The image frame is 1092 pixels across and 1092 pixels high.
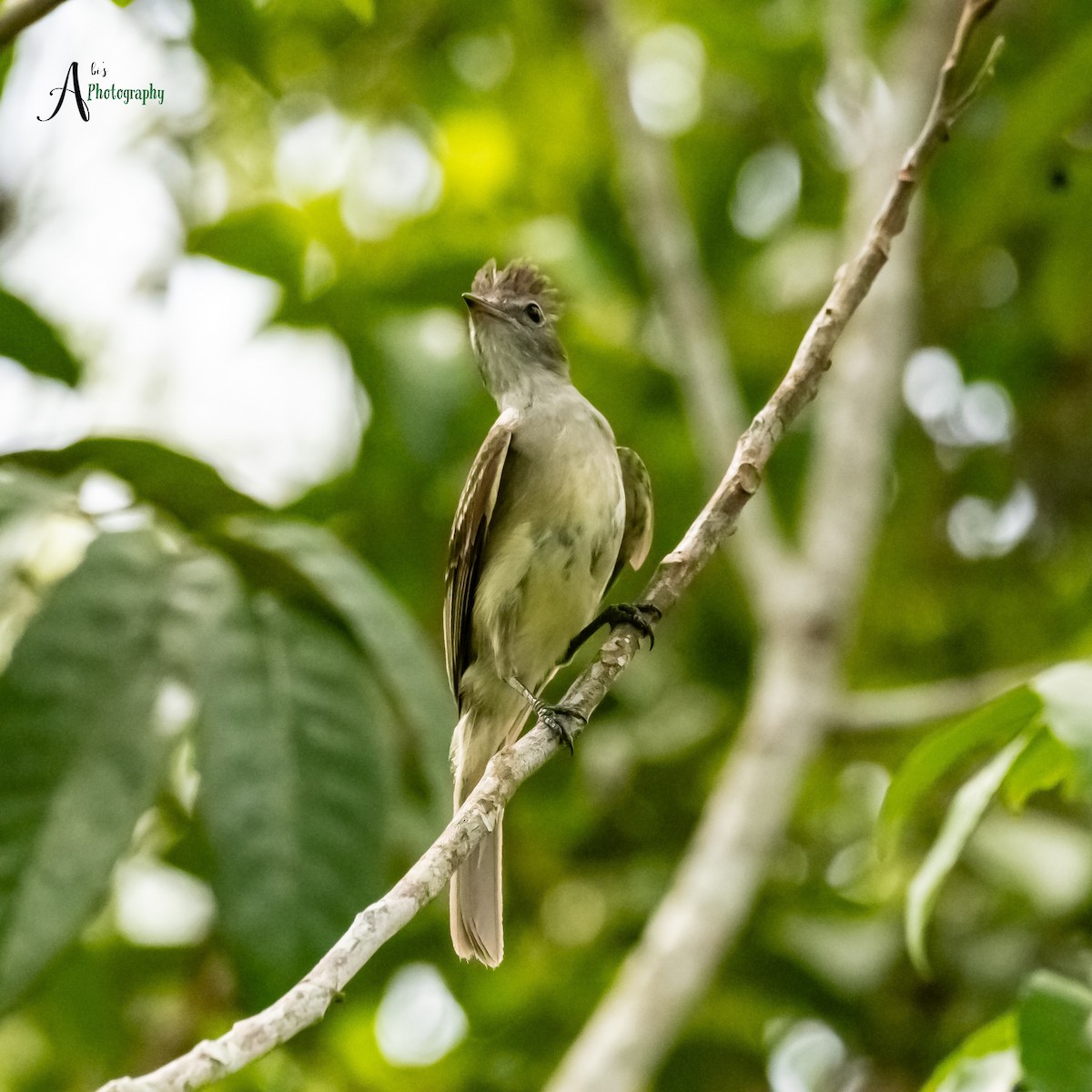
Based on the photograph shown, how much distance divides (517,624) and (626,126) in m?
1.60

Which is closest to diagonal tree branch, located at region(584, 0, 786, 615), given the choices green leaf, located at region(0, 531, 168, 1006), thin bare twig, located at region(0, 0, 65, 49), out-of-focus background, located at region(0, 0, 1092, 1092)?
out-of-focus background, located at region(0, 0, 1092, 1092)

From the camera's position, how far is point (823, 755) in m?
4.96

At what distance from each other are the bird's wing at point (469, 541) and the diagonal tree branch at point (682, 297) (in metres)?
0.69

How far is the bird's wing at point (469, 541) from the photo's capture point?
12.0 ft

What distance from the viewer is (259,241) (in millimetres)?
4125

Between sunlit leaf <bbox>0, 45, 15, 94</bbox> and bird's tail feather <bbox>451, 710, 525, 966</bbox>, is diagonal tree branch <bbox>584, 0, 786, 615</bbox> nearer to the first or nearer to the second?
bird's tail feather <bbox>451, 710, 525, 966</bbox>

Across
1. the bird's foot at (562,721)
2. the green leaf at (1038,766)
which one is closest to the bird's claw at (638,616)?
the bird's foot at (562,721)

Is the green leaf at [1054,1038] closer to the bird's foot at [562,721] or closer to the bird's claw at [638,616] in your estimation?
the bird's foot at [562,721]

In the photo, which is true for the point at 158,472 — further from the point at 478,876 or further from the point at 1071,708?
the point at 1071,708

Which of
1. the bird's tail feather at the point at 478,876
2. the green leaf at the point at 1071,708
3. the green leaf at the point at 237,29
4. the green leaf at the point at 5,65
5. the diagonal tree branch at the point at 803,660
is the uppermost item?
the green leaf at the point at 237,29

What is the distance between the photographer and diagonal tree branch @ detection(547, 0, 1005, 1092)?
10.2 ft

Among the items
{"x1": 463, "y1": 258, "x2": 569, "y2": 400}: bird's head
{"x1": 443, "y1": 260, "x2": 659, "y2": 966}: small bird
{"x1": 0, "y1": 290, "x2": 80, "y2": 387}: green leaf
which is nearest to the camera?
{"x1": 0, "y1": 290, "x2": 80, "y2": 387}: green leaf

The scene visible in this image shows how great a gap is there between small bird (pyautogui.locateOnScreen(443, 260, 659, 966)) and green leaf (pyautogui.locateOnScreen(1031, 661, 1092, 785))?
1375 millimetres

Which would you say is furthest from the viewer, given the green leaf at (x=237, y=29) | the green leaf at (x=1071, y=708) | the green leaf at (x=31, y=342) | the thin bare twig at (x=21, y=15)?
the green leaf at (x=31, y=342)
